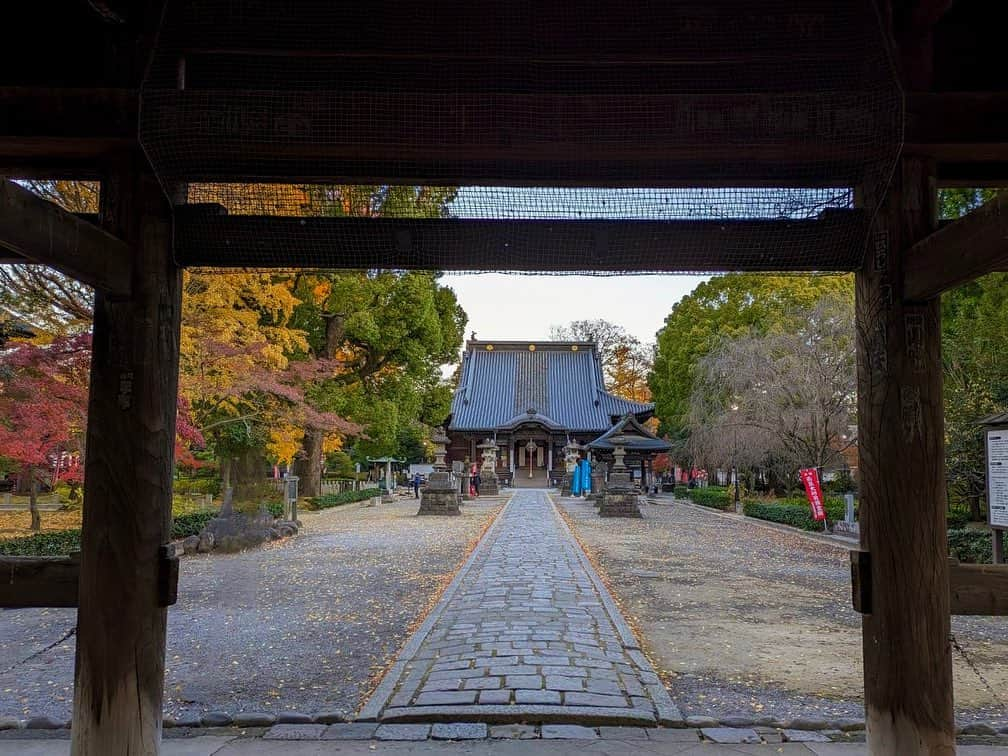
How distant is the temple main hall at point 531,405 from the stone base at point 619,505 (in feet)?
55.4

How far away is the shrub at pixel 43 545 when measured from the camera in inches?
384

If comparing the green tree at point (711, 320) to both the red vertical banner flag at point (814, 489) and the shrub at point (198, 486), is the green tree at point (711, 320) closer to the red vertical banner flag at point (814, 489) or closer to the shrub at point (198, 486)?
the red vertical banner flag at point (814, 489)

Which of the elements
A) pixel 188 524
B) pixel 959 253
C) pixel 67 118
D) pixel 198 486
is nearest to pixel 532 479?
pixel 198 486

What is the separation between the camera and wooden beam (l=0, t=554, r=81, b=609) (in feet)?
11.8

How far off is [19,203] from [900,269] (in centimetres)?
367

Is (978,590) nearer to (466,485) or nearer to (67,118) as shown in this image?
(67,118)

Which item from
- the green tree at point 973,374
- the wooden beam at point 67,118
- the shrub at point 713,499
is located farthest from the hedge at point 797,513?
the wooden beam at point 67,118

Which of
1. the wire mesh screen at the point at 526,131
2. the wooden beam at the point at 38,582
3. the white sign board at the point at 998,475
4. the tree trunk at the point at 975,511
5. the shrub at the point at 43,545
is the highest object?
the wire mesh screen at the point at 526,131

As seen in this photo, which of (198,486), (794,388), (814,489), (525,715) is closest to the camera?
(525,715)

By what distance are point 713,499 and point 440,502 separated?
10.6m

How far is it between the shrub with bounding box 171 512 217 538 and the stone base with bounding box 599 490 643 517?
38.1ft

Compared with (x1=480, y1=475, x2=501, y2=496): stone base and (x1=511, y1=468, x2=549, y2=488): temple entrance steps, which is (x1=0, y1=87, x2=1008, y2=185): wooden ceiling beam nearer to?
(x1=480, y1=475, x2=501, y2=496): stone base

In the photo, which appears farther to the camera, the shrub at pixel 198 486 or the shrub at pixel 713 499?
the shrub at pixel 713 499

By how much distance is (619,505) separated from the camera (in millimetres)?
22391
